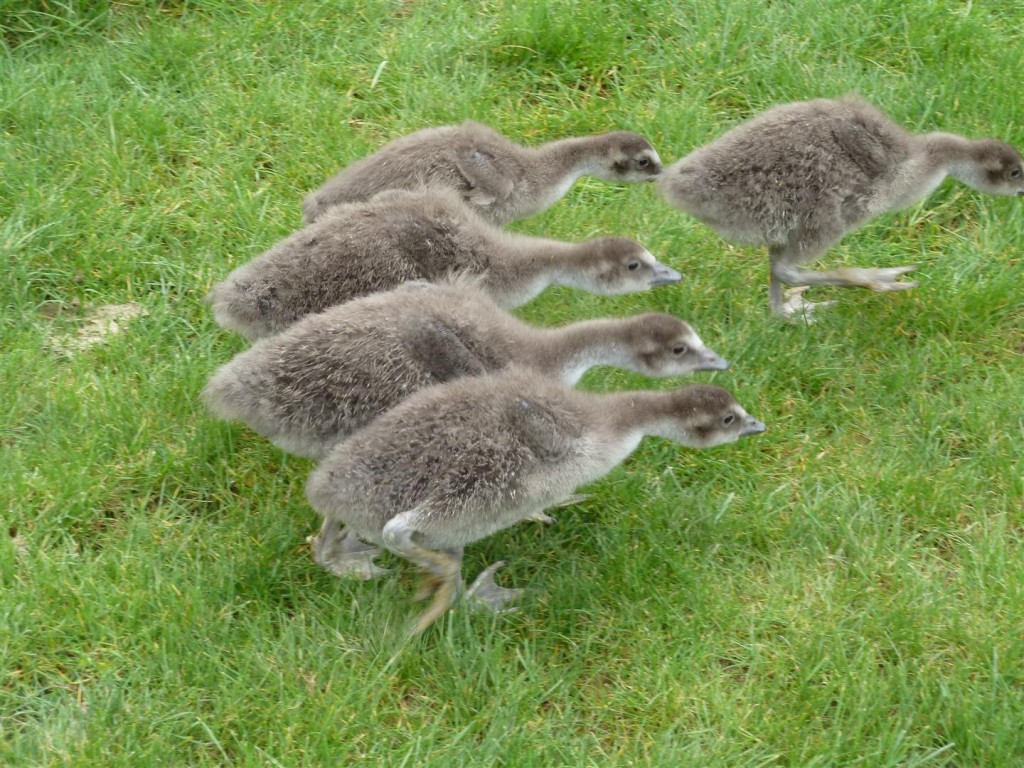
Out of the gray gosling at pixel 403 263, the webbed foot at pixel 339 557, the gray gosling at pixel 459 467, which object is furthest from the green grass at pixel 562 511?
the gray gosling at pixel 403 263

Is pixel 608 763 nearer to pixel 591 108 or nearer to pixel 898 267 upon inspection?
pixel 898 267

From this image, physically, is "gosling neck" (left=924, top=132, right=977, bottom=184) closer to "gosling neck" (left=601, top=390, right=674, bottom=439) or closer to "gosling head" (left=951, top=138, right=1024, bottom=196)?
"gosling head" (left=951, top=138, right=1024, bottom=196)

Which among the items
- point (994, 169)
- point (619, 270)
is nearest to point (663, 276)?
point (619, 270)

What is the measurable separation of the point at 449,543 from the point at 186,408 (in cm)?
159

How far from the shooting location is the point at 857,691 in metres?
4.68

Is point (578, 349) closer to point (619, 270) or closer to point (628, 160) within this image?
point (619, 270)

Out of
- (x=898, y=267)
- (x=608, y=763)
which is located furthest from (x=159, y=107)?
(x=608, y=763)

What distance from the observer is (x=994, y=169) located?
665 cm

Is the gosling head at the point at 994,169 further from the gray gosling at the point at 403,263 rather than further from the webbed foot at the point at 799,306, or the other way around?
the gray gosling at the point at 403,263

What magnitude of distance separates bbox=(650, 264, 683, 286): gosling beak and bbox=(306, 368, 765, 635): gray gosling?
1.25 meters

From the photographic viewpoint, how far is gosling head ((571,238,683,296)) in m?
6.18

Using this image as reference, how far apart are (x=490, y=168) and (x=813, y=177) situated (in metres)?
1.52

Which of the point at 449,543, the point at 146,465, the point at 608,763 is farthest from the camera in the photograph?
the point at 146,465

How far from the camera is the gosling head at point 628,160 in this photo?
686cm
